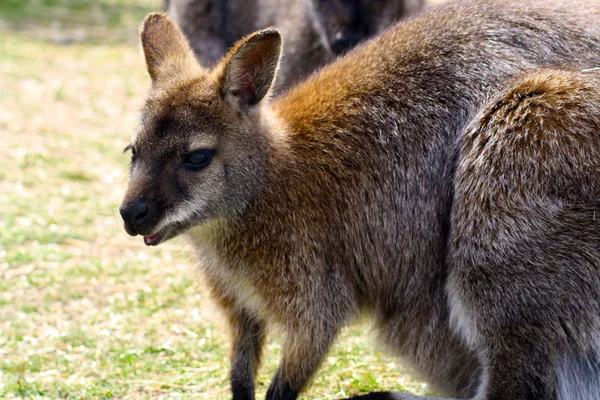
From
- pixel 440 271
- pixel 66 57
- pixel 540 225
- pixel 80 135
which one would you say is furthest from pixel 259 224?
pixel 66 57

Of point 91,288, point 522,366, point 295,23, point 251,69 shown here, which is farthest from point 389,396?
point 295,23

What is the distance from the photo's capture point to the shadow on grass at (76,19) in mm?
10078

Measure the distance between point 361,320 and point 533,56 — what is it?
117 cm

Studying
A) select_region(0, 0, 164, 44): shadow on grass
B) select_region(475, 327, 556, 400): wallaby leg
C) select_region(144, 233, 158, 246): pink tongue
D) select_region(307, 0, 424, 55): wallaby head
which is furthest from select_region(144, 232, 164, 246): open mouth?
select_region(0, 0, 164, 44): shadow on grass

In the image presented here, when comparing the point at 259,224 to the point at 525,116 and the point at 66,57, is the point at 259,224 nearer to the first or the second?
the point at 525,116

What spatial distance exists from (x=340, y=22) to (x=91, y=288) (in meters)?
2.73

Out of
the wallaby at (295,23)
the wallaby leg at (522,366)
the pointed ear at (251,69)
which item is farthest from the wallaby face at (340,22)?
the wallaby leg at (522,366)

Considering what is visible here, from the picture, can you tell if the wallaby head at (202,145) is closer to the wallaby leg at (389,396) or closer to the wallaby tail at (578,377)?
the wallaby leg at (389,396)

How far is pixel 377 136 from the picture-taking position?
3.44 meters

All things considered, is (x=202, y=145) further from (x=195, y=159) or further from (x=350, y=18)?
(x=350, y=18)

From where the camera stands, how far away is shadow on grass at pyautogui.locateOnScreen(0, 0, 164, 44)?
10.1 metres

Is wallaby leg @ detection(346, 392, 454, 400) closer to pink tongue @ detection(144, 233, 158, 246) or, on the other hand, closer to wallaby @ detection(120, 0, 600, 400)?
wallaby @ detection(120, 0, 600, 400)

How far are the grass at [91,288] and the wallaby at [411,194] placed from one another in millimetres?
348

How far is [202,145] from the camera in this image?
3.25m
